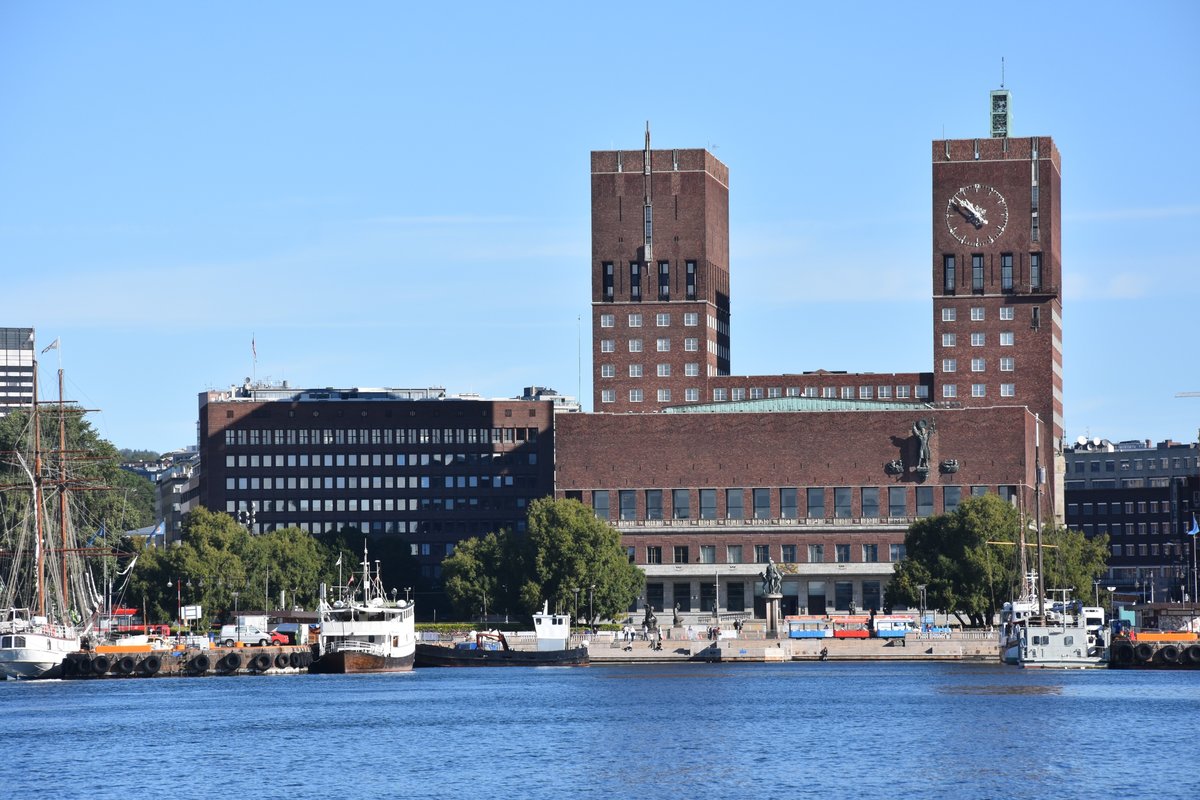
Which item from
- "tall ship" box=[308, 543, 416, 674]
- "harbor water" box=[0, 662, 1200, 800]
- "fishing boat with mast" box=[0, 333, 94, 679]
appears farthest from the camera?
"tall ship" box=[308, 543, 416, 674]

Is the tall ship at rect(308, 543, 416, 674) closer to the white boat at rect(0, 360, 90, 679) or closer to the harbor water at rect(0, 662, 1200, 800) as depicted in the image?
the harbor water at rect(0, 662, 1200, 800)

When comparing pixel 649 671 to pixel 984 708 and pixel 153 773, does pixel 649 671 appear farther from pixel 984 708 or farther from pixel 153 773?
pixel 153 773

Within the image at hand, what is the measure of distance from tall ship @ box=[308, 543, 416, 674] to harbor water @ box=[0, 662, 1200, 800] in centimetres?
906

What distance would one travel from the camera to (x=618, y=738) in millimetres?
120375

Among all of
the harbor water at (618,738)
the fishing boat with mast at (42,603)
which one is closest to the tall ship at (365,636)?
the harbor water at (618,738)

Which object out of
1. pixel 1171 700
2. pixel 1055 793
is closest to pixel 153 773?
pixel 1055 793

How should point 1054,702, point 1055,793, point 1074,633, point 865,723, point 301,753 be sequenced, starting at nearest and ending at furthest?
point 1055,793, point 301,753, point 865,723, point 1054,702, point 1074,633

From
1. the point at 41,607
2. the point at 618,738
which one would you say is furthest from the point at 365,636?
the point at 618,738

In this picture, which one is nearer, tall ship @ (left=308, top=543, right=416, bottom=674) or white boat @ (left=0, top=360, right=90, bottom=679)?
white boat @ (left=0, top=360, right=90, bottom=679)

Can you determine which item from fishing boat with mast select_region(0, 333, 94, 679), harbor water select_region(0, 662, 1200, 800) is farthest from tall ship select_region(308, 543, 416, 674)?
fishing boat with mast select_region(0, 333, 94, 679)

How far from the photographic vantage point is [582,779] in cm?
10225

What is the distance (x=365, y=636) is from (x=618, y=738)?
66091 mm

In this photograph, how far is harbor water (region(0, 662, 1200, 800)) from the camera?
9988 cm

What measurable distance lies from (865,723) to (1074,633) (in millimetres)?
57463
